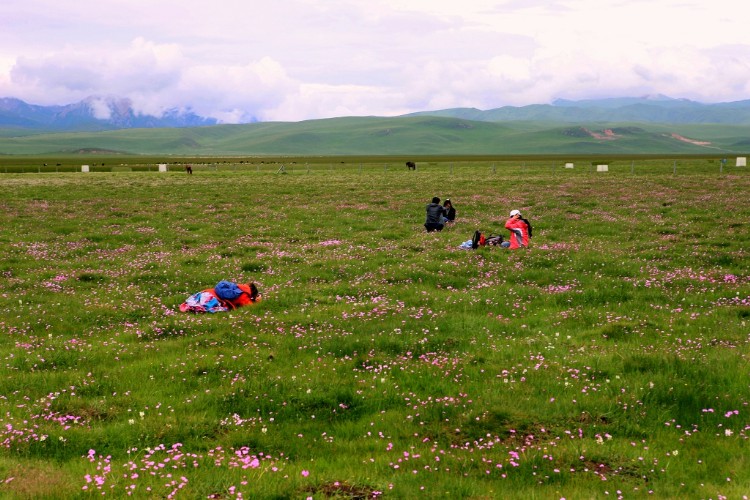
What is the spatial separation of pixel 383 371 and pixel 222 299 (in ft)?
22.5

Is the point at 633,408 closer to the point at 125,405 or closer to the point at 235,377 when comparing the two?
the point at 235,377

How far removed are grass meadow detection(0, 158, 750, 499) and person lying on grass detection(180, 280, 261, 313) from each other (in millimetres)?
487

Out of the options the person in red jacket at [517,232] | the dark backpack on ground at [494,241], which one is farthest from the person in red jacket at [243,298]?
the person in red jacket at [517,232]

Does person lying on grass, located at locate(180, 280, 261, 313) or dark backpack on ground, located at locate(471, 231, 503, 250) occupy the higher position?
dark backpack on ground, located at locate(471, 231, 503, 250)

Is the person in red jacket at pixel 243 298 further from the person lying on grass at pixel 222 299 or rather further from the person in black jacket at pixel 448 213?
the person in black jacket at pixel 448 213

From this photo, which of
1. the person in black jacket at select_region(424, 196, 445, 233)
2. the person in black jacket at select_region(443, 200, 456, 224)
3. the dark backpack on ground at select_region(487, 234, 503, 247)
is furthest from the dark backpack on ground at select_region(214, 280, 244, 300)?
the person in black jacket at select_region(443, 200, 456, 224)

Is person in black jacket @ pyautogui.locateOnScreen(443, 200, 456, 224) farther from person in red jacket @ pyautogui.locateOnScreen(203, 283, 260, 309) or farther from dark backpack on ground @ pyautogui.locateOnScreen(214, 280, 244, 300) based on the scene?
dark backpack on ground @ pyautogui.locateOnScreen(214, 280, 244, 300)

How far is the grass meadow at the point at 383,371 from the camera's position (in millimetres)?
7184

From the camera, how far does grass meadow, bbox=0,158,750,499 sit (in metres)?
7.18

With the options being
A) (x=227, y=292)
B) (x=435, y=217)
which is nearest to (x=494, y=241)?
(x=435, y=217)

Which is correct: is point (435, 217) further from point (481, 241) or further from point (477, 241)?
point (477, 241)

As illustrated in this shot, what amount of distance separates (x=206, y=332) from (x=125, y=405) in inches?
167

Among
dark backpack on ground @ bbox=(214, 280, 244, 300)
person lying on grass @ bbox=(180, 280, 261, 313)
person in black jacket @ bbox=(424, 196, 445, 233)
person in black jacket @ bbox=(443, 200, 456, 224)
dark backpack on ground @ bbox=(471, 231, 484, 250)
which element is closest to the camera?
person lying on grass @ bbox=(180, 280, 261, 313)

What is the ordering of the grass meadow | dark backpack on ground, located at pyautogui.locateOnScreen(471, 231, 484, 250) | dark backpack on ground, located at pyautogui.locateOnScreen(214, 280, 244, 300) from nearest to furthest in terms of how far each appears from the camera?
the grass meadow, dark backpack on ground, located at pyautogui.locateOnScreen(214, 280, 244, 300), dark backpack on ground, located at pyautogui.locateOnScreen(471, 231, 484, 250)
